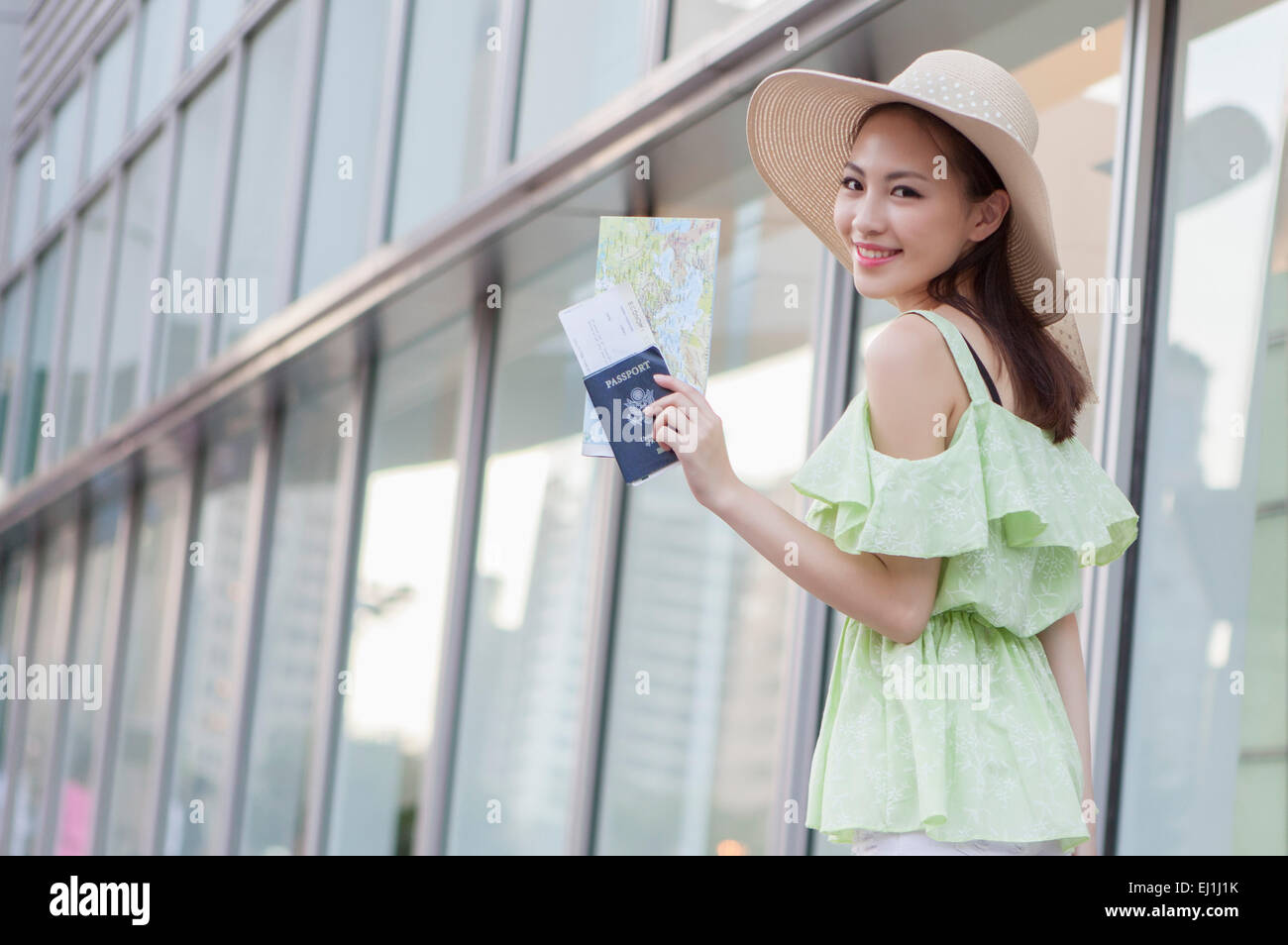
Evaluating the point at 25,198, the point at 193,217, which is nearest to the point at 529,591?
the point at 193,217

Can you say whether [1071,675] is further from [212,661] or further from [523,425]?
[212,661]

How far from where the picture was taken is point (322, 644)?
→ 271 inches

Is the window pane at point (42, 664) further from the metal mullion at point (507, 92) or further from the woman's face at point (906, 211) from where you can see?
the woman's face at point (906, 211)

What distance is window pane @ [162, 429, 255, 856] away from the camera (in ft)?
26.1

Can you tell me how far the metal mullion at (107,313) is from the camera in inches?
404

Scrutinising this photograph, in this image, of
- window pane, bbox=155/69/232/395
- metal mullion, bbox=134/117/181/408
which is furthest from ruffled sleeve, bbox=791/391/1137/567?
metal mullion, bbox=134/117/181/408

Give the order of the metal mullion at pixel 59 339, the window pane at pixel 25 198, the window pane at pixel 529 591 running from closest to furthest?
the window pane at pixel 529 591 → the metal mullion at pixel 59 339 → the window pane at pixel 25 198

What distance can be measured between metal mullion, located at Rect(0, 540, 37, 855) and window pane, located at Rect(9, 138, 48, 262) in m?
2.67

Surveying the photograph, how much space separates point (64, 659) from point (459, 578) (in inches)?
265

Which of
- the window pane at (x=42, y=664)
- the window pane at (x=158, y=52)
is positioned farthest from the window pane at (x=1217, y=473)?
the window pane at (x=42, y=664)

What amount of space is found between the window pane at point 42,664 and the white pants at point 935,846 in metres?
10.5

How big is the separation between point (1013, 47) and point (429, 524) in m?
3.45

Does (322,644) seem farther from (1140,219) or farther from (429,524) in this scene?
(1140,219)

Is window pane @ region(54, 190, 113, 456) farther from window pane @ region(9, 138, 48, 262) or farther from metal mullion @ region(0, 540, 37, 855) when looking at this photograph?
metal mullion @ region(0, 540, 37, 855)
